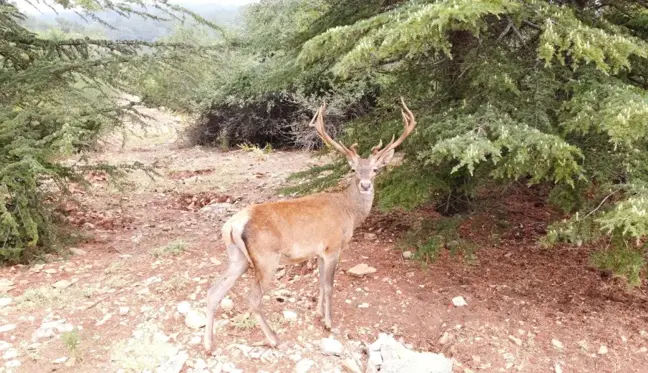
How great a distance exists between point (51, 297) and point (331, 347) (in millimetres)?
2937

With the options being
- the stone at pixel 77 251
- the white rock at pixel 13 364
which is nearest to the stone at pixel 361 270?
the white rock at pixel 13 364

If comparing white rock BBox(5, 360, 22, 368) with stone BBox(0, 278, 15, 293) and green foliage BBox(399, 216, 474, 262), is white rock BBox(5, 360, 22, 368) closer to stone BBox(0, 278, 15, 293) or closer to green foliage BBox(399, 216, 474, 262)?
stone BBox(0, 278, 15, 293)

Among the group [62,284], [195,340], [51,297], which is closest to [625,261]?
[195,340]

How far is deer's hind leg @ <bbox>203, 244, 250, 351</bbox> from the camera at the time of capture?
461 cm

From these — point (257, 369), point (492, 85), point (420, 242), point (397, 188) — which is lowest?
point (257, 369)

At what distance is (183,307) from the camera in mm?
5262

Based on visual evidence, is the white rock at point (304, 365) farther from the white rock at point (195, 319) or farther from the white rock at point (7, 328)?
the white rock at point (7, 328)

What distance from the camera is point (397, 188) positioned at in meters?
5.60

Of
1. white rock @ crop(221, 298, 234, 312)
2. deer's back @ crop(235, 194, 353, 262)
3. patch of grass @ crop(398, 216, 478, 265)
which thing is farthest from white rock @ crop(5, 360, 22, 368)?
patch of grass @ crop(398, 216, 478, 265)

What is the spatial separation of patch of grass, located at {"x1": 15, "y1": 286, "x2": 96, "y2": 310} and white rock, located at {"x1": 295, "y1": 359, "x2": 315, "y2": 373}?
2.43 meters

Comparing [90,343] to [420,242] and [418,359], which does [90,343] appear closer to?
[418,359]

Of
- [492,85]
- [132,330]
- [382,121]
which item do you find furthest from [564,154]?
[132,330]

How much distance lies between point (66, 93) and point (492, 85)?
5.24m

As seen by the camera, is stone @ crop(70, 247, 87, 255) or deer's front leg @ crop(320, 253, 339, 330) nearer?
deer's front leg @ crop(320, 253, 339, 330)
